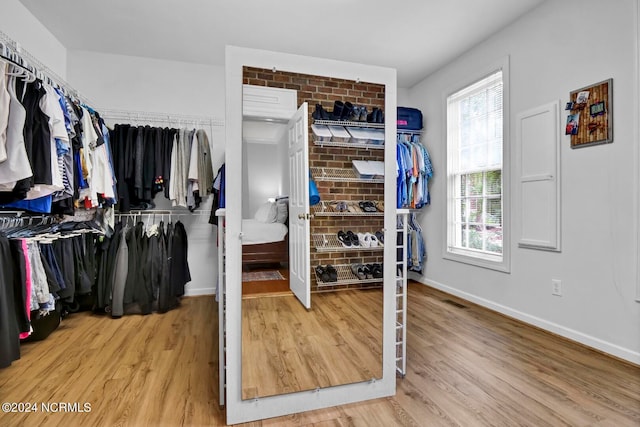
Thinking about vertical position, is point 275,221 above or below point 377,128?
below

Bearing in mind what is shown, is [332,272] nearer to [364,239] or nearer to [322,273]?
[322,273]

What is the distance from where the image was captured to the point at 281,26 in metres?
3.02

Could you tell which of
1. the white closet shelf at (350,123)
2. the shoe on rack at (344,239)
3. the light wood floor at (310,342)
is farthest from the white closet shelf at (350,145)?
the light wood floor at (310,342)

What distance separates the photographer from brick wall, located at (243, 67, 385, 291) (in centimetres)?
164

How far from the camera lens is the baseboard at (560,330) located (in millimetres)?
2143

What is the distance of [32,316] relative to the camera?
2285 mm

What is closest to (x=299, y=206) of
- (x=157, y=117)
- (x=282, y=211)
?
(x=282, y=211)

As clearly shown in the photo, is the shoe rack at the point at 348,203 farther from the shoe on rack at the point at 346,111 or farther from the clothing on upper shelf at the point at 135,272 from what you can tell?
the clothing on upper shelf at the point at 135,272

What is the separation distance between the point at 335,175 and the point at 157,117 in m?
2.91

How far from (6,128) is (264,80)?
1.52 metres

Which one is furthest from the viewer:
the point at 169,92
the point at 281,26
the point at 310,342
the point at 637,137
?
the point at 169,92

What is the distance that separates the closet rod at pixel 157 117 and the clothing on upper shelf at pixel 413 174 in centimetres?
232

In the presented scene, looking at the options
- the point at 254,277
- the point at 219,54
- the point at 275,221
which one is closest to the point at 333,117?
the point at 275,221

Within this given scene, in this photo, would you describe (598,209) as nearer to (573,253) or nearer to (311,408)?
(573,253)
